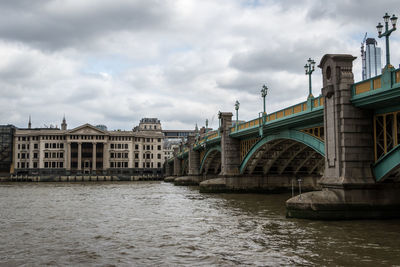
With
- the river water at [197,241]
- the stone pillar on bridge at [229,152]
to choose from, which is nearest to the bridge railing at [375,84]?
the river water at [197,241]

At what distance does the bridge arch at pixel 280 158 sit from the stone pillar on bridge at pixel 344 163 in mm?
13236

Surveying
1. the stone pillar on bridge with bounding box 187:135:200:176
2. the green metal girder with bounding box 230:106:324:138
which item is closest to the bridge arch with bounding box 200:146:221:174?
the stone pillar on bridge with bounding box 187:135:200:176

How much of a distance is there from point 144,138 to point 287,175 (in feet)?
324

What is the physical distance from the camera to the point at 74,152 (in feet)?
435

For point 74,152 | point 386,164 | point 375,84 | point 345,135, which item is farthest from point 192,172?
point 74,152

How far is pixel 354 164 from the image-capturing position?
2161cm

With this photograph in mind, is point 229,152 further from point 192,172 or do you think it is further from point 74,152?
point 74,152

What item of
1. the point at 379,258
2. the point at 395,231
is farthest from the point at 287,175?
the point at 379,258

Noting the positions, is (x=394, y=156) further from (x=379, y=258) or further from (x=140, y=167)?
(x=140, y=167)

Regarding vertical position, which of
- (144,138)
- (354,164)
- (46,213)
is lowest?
(46,213)

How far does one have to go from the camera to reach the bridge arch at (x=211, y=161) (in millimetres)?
Answer: 61888

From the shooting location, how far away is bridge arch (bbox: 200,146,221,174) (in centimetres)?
6189

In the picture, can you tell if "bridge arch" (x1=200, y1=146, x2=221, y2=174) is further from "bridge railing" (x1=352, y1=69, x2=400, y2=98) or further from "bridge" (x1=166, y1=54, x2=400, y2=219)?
"bridge railing" (x1=352, y1=69, x2=400, y2=98)

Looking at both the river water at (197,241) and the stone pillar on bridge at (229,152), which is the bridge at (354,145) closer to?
the river water at (197,241)
